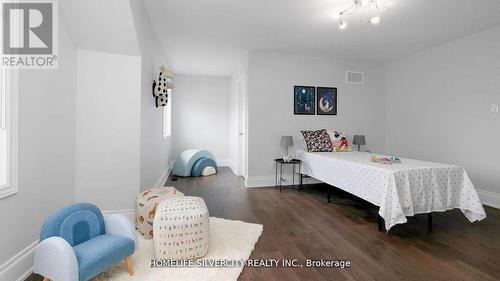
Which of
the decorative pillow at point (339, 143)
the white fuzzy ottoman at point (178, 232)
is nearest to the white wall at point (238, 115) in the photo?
the decorative pillow at point (339, 143)

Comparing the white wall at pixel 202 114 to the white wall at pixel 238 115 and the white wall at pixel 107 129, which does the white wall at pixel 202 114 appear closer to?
the white wall at pixel 238 115

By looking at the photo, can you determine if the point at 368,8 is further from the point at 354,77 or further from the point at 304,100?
the point at 354,77

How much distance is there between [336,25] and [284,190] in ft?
9.06

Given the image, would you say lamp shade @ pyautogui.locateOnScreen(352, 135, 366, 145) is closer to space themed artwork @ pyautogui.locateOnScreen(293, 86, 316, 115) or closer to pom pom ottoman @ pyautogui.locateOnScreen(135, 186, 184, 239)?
space themed artwork @ pyautogui.locateOnScreen(293, 86, 316, 115)

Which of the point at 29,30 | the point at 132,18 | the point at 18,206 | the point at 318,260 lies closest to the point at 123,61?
the point at 132,18

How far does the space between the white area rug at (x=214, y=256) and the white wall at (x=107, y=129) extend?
793 millimetres

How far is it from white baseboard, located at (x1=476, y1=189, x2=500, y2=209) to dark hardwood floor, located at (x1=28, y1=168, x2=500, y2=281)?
22 cm

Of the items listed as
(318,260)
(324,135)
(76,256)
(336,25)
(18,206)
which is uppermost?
(336,25)

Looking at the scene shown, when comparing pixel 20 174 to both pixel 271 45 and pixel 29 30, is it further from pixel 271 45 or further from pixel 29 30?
pixel 271 45

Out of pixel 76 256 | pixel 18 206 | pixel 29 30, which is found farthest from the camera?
pixel 29 30

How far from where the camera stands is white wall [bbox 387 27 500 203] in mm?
3381

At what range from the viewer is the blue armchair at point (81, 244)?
1.34 meters

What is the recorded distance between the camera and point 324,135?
425cm

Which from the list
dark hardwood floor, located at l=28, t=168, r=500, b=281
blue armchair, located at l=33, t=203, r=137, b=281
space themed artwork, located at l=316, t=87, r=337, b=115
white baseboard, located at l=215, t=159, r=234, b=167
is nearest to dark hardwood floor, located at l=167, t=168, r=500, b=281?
dark hardwood floor, located at l=28, t=168, r=500, b=281
